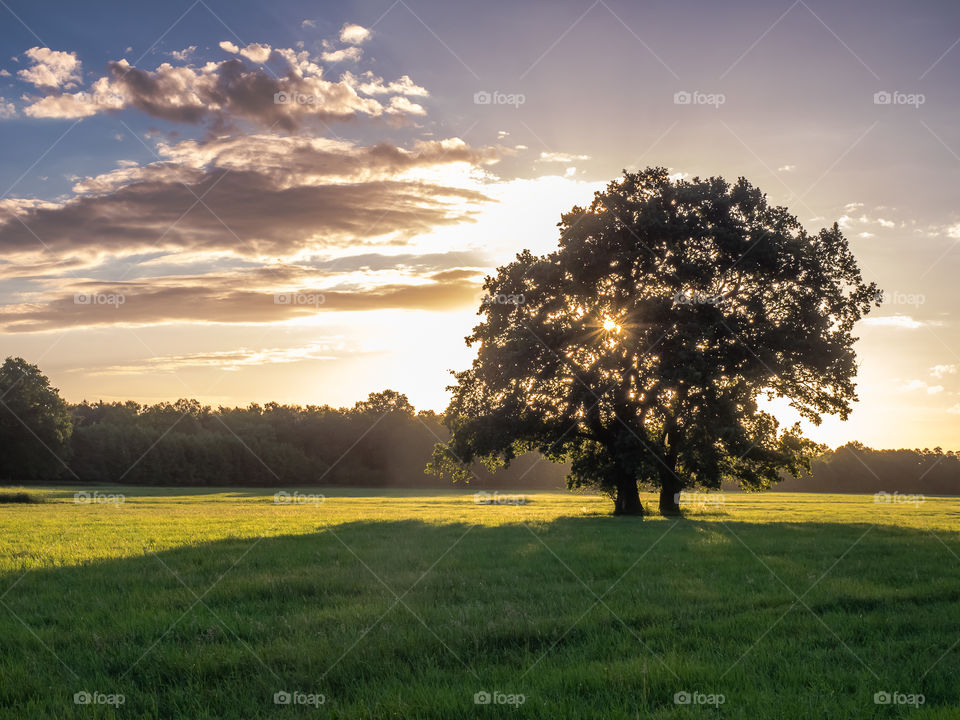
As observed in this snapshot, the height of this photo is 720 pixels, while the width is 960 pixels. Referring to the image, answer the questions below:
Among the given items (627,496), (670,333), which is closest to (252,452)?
(627,496)

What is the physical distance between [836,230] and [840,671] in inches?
1192

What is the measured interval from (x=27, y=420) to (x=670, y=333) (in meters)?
91.2

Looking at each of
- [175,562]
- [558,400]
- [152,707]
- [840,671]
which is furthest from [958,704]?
[558,400]

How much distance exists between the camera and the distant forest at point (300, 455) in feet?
349

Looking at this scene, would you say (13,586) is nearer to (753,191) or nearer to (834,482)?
(753,191)

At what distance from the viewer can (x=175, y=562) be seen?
48.4 ft

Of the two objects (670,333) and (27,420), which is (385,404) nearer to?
(27,420)

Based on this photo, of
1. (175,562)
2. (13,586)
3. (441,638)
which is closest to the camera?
(441,638)

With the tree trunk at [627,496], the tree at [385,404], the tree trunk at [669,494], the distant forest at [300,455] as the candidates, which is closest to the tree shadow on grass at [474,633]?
the tree trunk at [627,496]

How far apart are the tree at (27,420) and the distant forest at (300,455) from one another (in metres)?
8.13

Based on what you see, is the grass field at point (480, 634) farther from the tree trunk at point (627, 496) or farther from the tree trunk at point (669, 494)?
the tree trunk at point (669, 494)

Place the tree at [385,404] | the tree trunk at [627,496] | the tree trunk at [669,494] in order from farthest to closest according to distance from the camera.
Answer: the tree at [385,404], the tree trunk at [669,494], the tree trunk at [627,496]

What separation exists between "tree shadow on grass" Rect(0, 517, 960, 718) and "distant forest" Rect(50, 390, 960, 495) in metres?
103

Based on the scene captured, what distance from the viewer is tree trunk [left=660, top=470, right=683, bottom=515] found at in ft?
118
